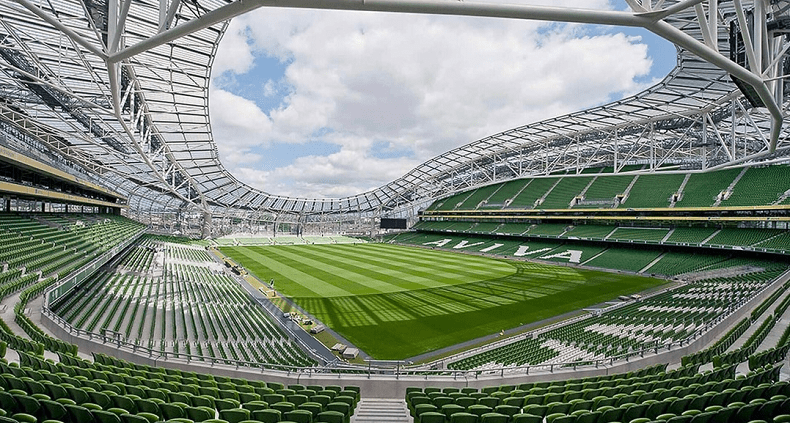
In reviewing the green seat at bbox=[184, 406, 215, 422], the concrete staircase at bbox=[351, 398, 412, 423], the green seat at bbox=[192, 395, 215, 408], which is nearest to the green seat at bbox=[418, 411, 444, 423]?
the concrete staircase at bbox=[351, 398, 412, 423]

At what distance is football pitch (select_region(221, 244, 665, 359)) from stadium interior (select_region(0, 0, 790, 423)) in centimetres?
23

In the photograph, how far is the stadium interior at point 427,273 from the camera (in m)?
6.59

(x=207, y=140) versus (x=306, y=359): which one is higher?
(x=207, y=140)

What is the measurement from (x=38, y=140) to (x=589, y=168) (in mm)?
63607

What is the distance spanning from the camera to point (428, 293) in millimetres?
26406

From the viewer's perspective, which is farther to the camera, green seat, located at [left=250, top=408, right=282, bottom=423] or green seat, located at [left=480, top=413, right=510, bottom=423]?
green seat, located at [left=480, top=413, right=510, bottom=423]

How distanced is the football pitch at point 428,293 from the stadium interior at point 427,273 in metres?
0.23

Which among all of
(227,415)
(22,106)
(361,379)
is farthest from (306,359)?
(22,106)

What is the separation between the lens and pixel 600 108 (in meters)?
34.3

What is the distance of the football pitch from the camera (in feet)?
59.9

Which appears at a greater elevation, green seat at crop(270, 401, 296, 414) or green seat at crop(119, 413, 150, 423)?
green seat at crop(119, 413, 150, 423)

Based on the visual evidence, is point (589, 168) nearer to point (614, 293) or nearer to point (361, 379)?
point (614, 293)

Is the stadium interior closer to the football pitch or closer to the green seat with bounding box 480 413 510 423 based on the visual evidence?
the green seat with bounding box 480 413 510 423

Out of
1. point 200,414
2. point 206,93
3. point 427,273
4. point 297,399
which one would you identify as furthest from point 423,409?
point 206,93
